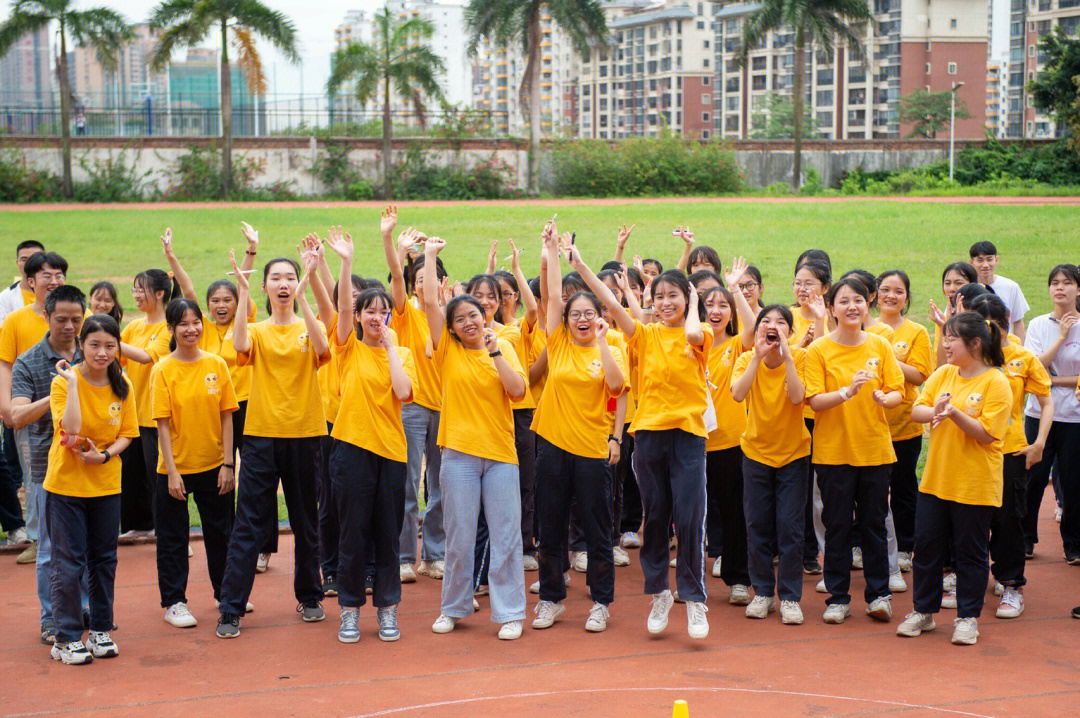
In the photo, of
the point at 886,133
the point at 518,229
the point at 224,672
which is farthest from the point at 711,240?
the point at 886,133

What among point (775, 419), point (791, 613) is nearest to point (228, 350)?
point (775, 419)

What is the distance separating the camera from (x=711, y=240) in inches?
775

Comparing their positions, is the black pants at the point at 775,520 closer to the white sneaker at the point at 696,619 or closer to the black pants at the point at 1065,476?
the white sneaker at the point at 696,619

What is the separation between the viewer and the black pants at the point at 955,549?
524cm

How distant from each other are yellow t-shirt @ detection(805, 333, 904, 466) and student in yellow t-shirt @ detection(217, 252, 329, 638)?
8.20 ft

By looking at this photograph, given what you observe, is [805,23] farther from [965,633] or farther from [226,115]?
[965,633]

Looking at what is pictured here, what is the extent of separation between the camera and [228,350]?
619 centimetres

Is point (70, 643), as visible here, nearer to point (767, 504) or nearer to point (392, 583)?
point (392, 583)

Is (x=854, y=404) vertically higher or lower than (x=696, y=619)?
higher

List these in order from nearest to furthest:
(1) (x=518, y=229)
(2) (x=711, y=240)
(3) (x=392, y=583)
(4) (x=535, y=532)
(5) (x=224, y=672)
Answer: (5) (x=224, y=672)
(3) (x=392, y=583)
(4) (x=535, y=532)
(2) (x=711, y=240)
(1) (x=518, y=229)

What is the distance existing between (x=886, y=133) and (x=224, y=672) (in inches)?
2835

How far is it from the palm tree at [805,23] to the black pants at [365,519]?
95.0ft

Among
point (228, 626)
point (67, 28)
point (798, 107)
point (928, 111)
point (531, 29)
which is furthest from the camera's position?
point (928, 111)

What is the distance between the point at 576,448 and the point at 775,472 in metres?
1.04
